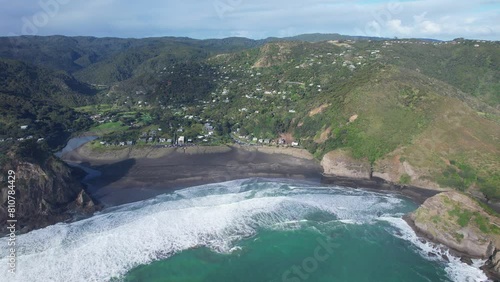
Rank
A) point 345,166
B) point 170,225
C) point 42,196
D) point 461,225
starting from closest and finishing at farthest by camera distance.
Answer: point 461,225, point 170,225, point 42,196, point 345,166

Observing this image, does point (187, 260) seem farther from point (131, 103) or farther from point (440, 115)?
point (131, 103)

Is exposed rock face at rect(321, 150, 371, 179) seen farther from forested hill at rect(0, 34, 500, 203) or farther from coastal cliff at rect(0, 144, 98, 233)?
coastal cliff at rect(0, 144, 98, 233)

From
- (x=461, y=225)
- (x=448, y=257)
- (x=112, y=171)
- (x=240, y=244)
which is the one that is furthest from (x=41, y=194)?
(x=461, y=225)

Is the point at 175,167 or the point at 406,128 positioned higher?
the point at 406,128

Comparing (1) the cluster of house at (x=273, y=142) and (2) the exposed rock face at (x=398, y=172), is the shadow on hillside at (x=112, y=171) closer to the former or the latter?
(1) the cluster of house at (x=273, y=142)

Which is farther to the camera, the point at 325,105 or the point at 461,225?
the point at 325,105

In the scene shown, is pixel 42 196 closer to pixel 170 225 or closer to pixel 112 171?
pixel 112 171
